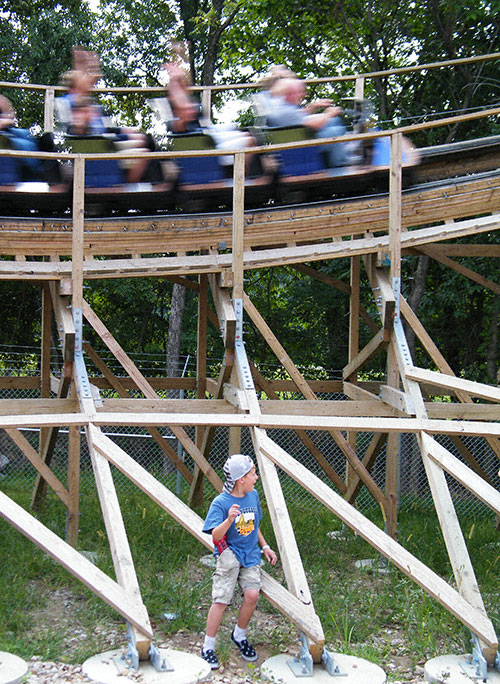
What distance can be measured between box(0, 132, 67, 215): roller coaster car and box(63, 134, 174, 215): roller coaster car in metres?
0.32

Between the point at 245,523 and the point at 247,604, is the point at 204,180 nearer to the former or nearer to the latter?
the point at 245,523

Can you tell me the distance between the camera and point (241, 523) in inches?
207

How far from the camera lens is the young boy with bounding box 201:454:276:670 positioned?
523 centimetres

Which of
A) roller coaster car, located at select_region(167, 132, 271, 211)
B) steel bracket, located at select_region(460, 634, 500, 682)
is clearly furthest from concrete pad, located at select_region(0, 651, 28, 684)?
roller coaster car, located at select_region(167, 132, 271, 211)

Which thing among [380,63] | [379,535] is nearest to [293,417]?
[379,535]

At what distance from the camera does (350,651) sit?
544cm

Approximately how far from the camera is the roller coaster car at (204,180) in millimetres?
8609

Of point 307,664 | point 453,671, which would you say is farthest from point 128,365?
point 453,671

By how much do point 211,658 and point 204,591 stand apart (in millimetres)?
1345

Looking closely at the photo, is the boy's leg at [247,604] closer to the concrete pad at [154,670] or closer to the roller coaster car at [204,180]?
the concrete pad at [154,670]

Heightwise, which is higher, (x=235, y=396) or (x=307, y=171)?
(x=307, y=171)

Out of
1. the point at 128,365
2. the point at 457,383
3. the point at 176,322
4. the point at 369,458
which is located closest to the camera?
the point at 457,383

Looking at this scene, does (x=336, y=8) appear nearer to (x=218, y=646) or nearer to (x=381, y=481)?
(x=381, y=481)

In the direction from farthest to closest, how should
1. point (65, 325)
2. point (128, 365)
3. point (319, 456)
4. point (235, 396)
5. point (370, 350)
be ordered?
point (319, 456), point (128, 365), point (370, 350), point (65, 325), point (235, 396)
